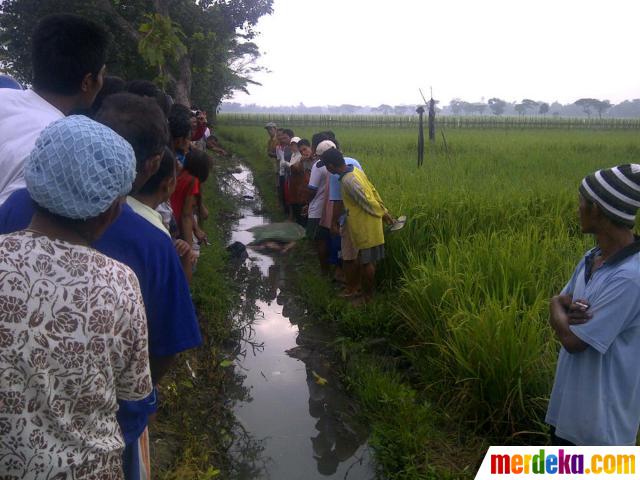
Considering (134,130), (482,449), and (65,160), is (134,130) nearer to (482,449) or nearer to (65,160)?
(65,160)

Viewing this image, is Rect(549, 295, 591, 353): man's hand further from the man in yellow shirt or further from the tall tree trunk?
the tall tree trunk

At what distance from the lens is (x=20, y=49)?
15211 mm

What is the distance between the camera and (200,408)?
3.37 m

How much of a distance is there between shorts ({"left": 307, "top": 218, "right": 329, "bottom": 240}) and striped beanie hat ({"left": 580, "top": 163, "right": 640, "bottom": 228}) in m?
3.94

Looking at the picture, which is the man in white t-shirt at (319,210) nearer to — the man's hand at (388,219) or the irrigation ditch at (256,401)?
the irrigation ditch at (256,401)

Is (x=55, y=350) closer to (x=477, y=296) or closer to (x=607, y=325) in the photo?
(x=607, y=325)

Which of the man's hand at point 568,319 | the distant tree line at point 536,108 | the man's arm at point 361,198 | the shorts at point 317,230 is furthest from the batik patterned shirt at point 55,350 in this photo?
the distant tree line at point 536,108

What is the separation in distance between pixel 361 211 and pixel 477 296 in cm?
142

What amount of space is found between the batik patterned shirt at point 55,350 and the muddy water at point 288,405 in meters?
1.94

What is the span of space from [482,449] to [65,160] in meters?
2.67

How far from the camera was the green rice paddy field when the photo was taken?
10.2 ft

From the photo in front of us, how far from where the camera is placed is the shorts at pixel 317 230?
5.79m

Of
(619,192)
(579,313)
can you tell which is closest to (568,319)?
(579,313)

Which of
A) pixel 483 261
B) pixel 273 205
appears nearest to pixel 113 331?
pixel 483 261
